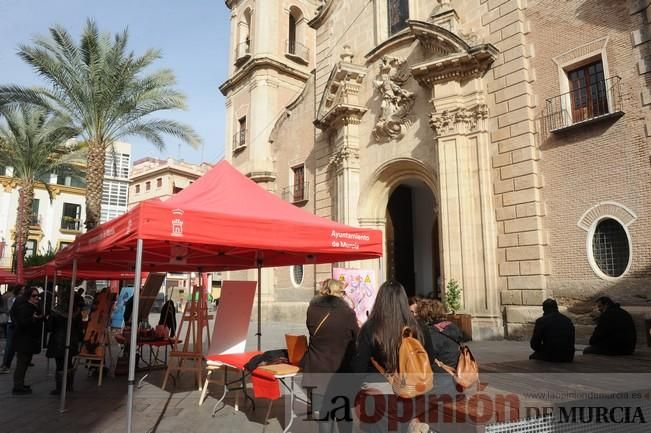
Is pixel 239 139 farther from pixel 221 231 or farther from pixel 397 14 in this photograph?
pixel 221 231

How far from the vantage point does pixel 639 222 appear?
9844 mm

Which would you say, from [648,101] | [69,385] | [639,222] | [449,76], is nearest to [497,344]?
[639,222]

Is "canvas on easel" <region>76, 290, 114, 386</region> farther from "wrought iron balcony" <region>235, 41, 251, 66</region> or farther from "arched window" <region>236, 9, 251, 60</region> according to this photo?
"arched window" <region>236, 9, 251, 60</region>

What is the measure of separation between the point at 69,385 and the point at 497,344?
888 centimetres

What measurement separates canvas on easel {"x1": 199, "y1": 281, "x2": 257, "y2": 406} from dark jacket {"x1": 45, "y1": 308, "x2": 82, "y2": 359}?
236 cm

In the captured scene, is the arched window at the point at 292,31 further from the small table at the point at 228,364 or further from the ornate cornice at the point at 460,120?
the small table at the point at 228,364

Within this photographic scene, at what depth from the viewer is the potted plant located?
11.6m

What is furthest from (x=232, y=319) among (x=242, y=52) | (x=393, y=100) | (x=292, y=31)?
(x=292, y=31)

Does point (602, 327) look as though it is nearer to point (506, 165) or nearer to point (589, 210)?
point (589, 210)

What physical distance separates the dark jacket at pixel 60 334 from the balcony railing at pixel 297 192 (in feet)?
43.4

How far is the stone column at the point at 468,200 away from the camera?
12078 mm

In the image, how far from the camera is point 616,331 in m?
7.76

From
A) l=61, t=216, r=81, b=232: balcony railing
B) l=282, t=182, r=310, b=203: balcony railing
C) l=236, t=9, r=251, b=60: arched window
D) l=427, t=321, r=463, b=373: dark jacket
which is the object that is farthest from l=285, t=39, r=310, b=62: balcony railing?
l=61, t=216, r=81, b=232: balcony railing

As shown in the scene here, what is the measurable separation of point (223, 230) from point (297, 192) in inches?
621
